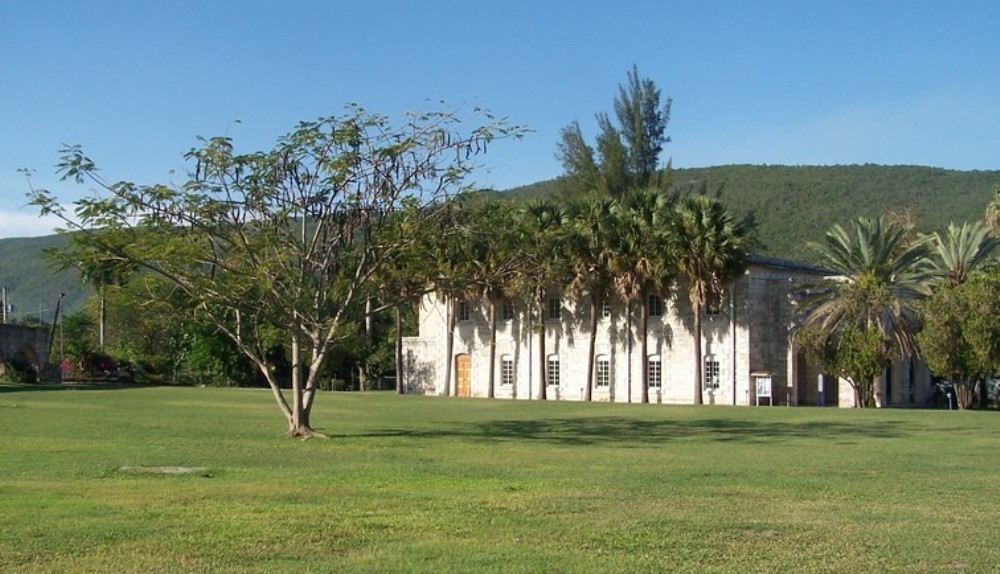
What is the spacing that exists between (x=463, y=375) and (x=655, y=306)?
14.5 meters

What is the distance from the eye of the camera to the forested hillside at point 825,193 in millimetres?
104688

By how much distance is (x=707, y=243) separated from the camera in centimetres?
5341

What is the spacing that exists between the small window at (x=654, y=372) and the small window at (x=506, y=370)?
30.9ft

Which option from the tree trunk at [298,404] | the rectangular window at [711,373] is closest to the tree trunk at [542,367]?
the rectangular window at [711,373]

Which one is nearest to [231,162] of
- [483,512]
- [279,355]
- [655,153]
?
[483,512]

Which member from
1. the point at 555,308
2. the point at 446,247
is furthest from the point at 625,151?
the point at 446,247

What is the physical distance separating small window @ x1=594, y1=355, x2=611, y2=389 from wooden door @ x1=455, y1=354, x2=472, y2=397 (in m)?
9.58

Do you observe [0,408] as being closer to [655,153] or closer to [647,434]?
[647,434]

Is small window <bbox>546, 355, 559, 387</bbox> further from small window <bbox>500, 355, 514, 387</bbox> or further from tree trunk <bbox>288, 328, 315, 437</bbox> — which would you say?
tree trunk <bbox>288, 328, 315, 437</bbox>

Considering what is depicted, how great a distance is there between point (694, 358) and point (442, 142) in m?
35.6

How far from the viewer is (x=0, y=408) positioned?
37500 millimetres

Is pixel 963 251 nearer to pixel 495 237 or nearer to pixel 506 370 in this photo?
pixel 506 370

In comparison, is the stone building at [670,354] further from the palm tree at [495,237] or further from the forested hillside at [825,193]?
the forested hillside at [825,193]

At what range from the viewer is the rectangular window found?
192ft
